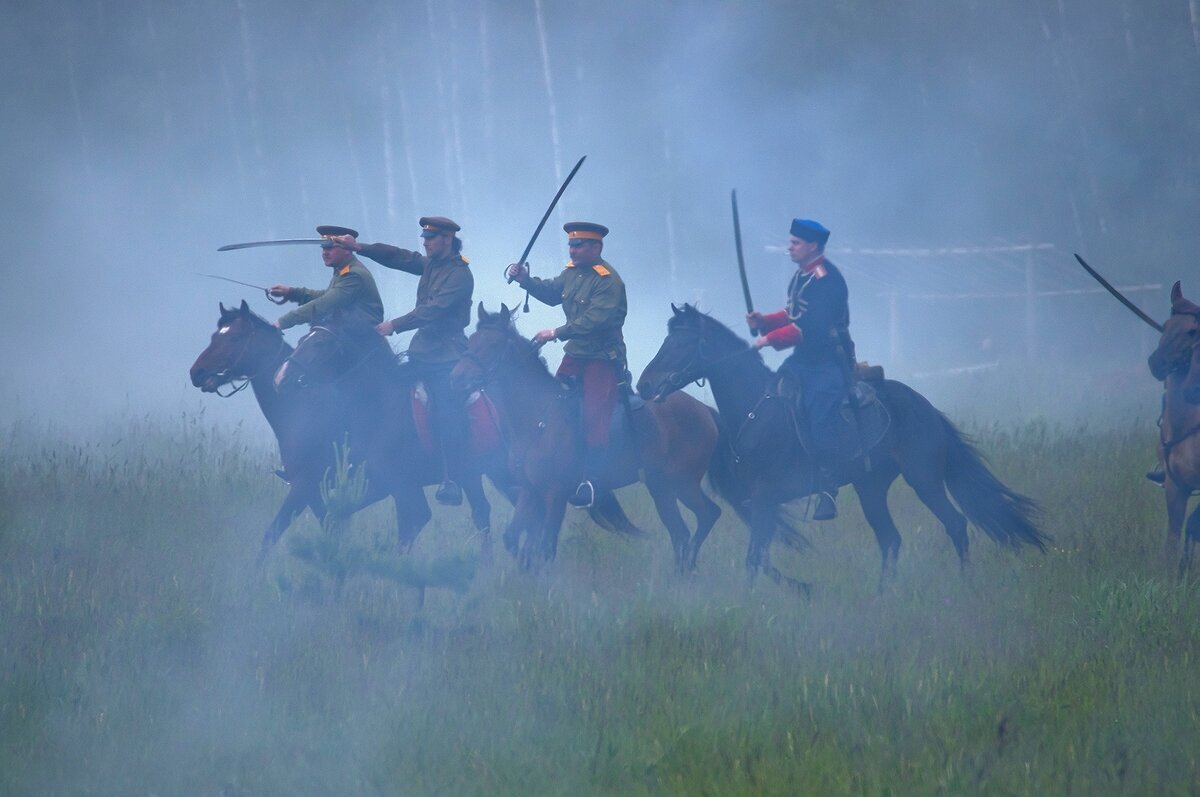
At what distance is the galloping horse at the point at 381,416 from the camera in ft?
29.6

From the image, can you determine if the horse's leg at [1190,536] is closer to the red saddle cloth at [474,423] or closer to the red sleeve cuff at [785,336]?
the red sleeve cuff at [785,336]

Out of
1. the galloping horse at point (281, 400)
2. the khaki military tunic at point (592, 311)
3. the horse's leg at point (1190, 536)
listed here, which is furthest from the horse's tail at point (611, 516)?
the horse's leg at point (1190, 536)

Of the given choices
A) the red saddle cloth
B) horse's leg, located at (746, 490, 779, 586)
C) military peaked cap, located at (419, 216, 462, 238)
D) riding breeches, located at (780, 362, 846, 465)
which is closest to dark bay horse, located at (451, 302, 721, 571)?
the red saddle cloth

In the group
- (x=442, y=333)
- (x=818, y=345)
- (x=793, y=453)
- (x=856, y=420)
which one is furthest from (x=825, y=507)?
(x=442, y=333)

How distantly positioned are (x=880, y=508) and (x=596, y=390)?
6.84ft

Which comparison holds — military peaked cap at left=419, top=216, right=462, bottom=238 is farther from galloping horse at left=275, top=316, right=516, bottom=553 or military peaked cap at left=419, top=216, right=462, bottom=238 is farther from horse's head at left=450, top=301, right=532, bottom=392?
horse's head at left=450, top=301, right=532, bottom=392

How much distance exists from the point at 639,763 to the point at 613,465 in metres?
4.09

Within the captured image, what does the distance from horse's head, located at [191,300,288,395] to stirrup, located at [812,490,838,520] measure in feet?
12.1

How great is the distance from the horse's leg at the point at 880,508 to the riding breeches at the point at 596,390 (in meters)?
1.72

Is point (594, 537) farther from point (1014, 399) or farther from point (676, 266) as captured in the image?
point (676, 266)

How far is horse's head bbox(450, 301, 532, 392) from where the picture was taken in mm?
8508

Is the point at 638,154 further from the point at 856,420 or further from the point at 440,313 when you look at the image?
the point at 856,420

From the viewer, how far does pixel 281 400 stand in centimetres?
892

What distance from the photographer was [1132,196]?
2961 cm
